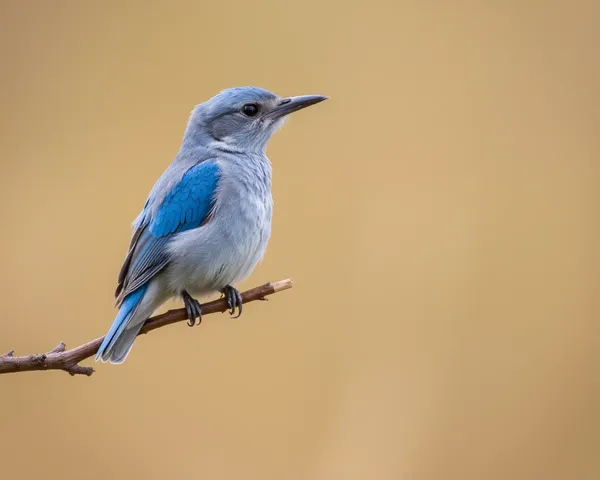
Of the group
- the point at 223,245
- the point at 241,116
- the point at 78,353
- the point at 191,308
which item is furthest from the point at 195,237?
the point at 78,353

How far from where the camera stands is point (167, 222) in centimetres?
393

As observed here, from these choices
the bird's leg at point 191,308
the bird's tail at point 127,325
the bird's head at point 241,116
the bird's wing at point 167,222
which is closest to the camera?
the bird's tail at point 127,325

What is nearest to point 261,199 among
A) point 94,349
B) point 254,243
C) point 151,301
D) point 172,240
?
point 254,243

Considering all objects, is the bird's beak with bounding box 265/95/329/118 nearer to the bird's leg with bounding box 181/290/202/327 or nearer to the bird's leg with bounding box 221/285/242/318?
the bird's leg with bounding box 221/285/242/318

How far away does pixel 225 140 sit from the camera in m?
4.39

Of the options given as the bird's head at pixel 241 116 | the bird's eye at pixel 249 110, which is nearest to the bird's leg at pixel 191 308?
the bird's head at pixel 241 116

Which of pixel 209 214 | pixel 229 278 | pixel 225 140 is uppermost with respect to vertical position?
pixel 225 140

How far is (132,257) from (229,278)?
0.51 metres

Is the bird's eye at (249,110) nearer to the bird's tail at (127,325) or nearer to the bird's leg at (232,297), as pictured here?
the bird's leg at (232,297)

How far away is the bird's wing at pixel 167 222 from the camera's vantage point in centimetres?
380

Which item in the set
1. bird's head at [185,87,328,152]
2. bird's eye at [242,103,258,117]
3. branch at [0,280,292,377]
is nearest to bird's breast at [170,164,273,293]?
branch at [0,280,292,377]

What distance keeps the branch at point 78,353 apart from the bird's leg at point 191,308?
46mm

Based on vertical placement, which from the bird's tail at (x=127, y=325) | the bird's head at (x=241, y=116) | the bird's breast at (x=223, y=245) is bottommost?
the bird's tail at (x=127, y=325)

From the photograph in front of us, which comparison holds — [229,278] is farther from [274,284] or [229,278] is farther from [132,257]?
[274,284]
